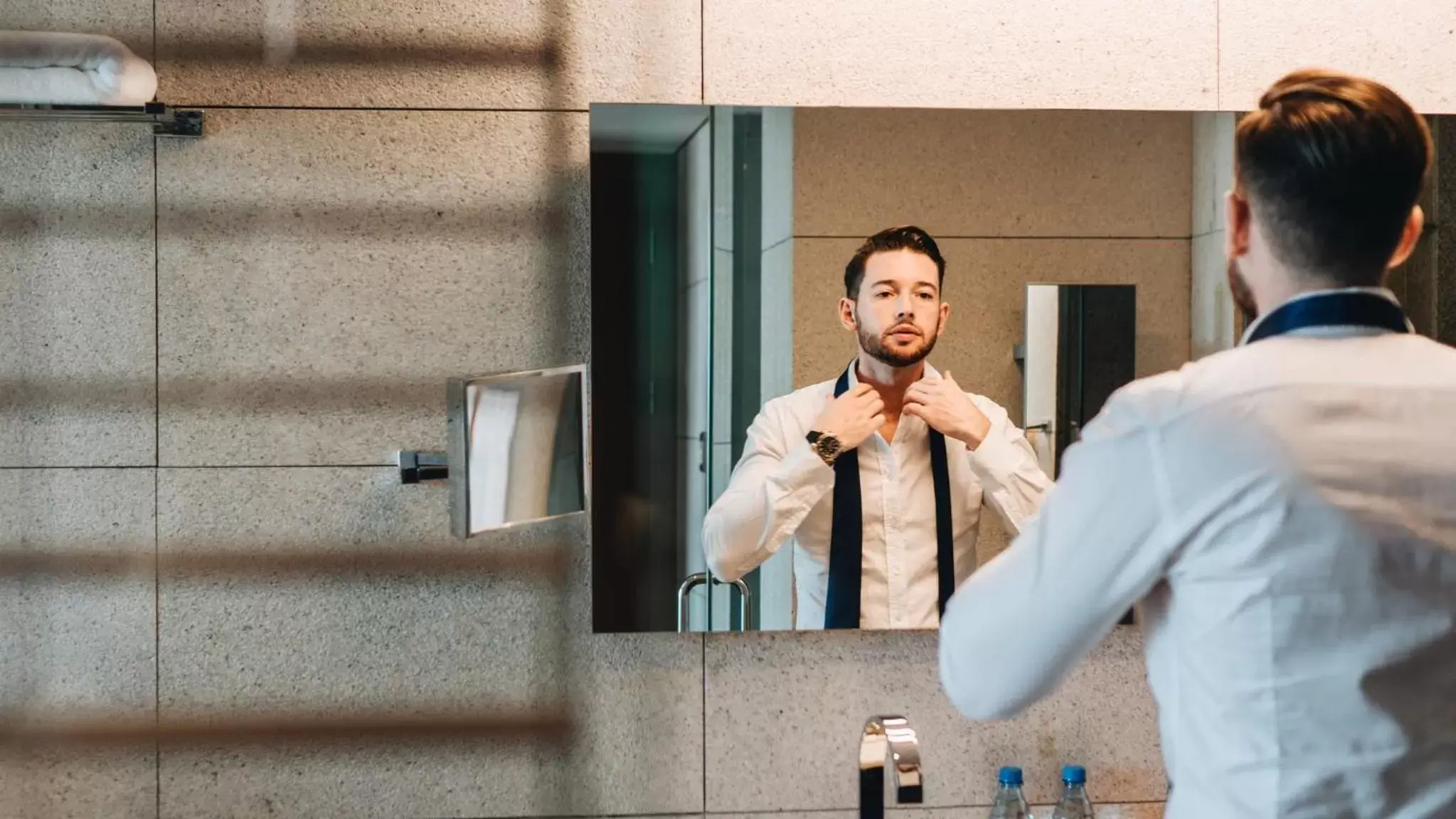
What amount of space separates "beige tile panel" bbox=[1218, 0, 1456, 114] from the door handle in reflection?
0.93 meters

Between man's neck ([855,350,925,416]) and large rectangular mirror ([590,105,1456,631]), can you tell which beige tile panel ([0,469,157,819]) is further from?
man's neck ([855,350,925,416])

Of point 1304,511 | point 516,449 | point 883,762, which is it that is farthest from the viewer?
point 516,449

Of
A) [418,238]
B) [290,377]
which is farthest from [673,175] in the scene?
[290,377]

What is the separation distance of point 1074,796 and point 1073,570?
2.91 feet

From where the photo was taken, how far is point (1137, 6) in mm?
1769

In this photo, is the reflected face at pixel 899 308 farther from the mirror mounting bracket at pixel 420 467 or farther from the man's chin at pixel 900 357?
the mirror mounting bracket at pixel 420 467

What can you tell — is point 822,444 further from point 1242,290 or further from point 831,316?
point 1242,290

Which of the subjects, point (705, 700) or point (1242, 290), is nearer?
point (1242, 290)

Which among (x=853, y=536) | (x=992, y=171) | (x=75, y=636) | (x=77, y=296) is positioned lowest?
(x=75, y=636)

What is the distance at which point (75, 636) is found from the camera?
170 cm

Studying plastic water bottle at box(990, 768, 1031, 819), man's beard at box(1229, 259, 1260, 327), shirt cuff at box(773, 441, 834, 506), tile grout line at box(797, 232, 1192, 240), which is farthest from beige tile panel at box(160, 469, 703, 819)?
man's beard at box(1229, 259, 1260, 327)

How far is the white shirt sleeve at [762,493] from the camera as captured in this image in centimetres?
171

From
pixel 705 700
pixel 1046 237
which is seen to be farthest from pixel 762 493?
pixel 1046 237

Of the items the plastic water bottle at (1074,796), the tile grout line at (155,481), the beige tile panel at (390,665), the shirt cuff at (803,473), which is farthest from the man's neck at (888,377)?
the tile grout line at (155,481)
